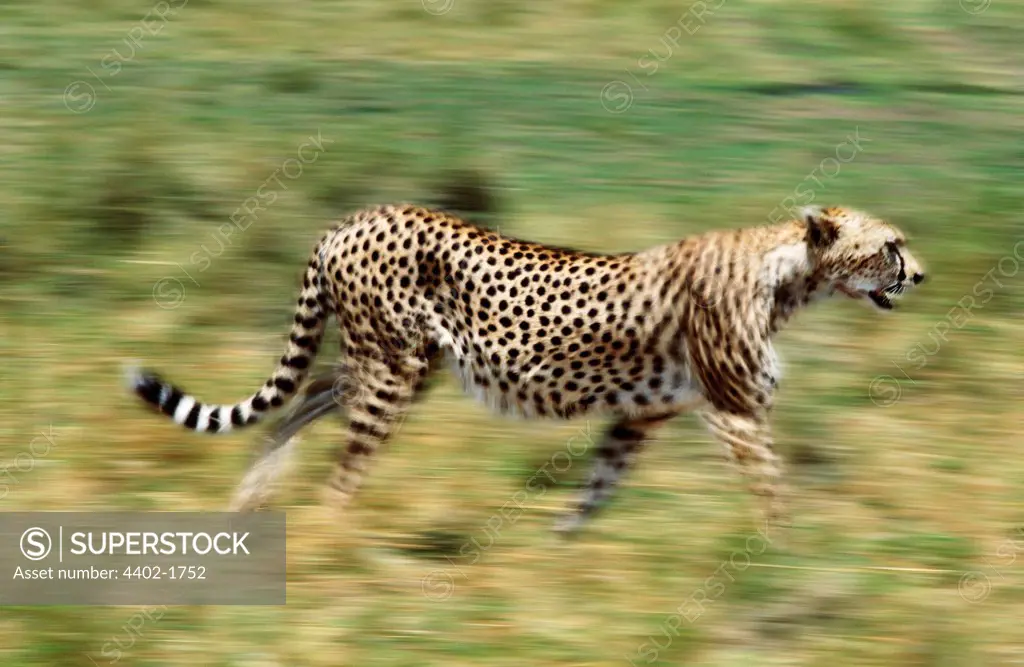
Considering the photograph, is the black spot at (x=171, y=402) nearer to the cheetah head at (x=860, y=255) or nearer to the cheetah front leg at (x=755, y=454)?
the cheetah front leg at (x=755, y=454)

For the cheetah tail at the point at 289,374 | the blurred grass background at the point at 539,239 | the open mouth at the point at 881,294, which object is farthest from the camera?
the cheetah tail at the point at 289,374

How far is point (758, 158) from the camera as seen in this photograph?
35.5ft

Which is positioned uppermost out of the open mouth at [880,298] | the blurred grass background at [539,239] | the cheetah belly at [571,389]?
the open mouth at [880,298]

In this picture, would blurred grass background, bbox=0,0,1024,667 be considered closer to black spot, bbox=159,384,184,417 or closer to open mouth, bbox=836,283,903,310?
black spot, bbox=159,384,184,417

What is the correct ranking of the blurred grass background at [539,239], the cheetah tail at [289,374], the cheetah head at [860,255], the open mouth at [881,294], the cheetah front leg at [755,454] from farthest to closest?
the cheetah tail at [289,374]
the open mouth at [881,294]
the cheetah head at [860,255]
the cheetah front leg at [755,454]
the blurred grass background at [539,239]

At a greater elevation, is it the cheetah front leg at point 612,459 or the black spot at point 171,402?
the black spot at point 171,402

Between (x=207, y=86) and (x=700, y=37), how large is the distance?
3.25 m

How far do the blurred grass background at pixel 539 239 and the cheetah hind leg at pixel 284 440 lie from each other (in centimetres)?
18

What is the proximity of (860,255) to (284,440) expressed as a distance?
2205 millimetres

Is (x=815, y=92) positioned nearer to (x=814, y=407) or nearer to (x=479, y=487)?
(x=814, y=407)

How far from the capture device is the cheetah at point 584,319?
681cm

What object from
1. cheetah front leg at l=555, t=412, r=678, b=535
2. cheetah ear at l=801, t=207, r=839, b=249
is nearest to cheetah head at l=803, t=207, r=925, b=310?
cheetah ear at l=801, t=207, r=839, b=249

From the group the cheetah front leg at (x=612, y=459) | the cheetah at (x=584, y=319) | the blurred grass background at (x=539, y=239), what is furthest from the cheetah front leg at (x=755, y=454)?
the cheetah front leg at (x=612, y=459)

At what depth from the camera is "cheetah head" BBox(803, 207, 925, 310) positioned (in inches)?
270
